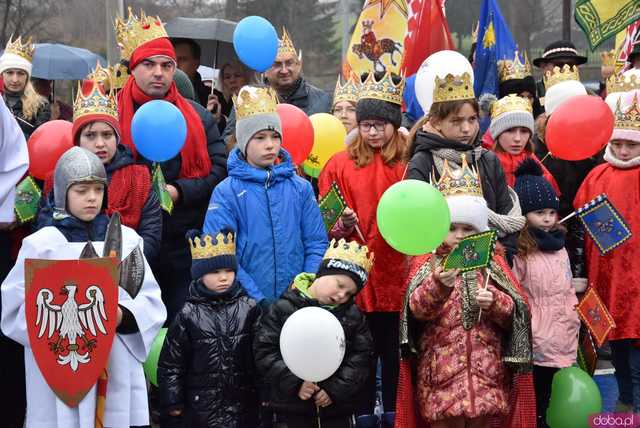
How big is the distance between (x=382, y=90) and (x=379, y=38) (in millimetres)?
2861

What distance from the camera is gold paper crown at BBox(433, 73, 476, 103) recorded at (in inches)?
243

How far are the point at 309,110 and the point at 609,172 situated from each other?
249 centimetres

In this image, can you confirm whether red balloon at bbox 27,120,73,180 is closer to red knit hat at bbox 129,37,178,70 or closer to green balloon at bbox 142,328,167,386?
red knit hat at bbox 129,37,178,70

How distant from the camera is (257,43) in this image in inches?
304

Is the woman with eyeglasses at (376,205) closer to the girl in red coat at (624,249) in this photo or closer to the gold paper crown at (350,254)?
the gold paper crown at (350,254)

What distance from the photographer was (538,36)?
18.0m

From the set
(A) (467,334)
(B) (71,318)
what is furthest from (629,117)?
(B) (71,318)

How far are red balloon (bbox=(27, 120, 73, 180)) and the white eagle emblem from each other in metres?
1.55

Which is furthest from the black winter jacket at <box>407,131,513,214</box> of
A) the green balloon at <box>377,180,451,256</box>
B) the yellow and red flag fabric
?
the yellow and red flag fabric

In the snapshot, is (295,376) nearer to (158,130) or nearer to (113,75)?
(158,130)

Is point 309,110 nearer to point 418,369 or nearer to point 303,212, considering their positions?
point 303,212

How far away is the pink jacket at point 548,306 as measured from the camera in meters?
6.75

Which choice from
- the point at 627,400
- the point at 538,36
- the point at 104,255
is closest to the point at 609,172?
the point at 627,400

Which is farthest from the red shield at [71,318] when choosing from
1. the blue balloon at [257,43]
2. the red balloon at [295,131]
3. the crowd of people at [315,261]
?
the blue balloon at [257,43]
